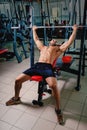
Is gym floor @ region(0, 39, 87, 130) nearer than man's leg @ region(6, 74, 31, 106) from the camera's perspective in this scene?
Yes

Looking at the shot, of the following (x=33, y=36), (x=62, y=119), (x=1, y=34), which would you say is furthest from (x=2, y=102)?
(x=1, y=34)

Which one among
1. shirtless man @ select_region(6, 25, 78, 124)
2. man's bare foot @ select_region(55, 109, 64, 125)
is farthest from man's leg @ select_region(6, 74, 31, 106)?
man's bare foot @ select_region(55, 109, 64, 125)

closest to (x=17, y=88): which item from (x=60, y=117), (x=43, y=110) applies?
(x=43, y=110)

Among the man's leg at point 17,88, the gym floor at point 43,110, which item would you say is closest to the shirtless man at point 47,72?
the man's leg at point 17,88

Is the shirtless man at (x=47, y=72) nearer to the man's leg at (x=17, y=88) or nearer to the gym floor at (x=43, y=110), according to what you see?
the man's leg at (x=17, y=88)

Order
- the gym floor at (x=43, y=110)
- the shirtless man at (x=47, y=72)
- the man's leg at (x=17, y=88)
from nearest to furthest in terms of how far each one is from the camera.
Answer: the gym floor at (x=43, y=110), the shirtless man at (x=47, y=72), the man's leg at (x=17, y=88)

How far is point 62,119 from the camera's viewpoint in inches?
92.7

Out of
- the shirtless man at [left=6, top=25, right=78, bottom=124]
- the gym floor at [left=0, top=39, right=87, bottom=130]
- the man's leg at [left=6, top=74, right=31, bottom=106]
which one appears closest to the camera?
the gym floor at [left=0, top=39, right=87, bottom=130]

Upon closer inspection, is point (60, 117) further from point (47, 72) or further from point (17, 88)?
point (17, 88)

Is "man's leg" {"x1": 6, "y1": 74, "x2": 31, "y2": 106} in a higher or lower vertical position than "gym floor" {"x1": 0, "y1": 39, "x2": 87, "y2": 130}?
higher

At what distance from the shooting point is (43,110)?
265 centimetres

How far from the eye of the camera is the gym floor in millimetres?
2307

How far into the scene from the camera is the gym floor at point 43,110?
2307mm

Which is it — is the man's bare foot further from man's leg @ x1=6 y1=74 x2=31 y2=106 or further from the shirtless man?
man's leg @ x1=6 y1=74 x2=31 y2=106
